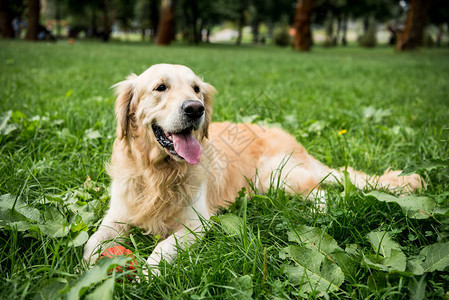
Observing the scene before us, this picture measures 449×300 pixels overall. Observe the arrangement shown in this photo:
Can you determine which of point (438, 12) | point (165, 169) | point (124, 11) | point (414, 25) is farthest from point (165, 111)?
point (124, 11)

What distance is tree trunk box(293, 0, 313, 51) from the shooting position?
1942 cm

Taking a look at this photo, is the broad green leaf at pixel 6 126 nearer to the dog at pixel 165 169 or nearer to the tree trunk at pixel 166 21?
the dog at pixel 165 169

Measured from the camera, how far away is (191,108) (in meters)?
1.92

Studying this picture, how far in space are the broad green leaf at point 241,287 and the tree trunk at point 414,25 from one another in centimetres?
2289

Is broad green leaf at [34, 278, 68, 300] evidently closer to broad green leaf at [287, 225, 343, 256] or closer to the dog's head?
the dog's head

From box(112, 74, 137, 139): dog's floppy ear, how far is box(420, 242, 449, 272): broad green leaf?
1.87 m

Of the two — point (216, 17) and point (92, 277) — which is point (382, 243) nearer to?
point (92, 277)

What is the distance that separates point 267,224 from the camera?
1.94 meters

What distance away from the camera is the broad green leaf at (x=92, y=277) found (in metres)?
1.14

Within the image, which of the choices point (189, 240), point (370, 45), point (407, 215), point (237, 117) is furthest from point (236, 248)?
point (370, 45)

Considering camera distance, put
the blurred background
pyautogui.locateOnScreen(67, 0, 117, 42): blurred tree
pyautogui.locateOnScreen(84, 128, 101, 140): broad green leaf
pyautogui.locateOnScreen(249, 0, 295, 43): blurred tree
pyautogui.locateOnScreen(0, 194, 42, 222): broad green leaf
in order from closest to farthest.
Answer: pyautogui.locateOnScreen(0, 194, 42, 222): broad green leaf → pyautogui.locateOnScreen(84, 128, 101, 140): broad green leaf → the blurred background → pyautogui.locateOnScreen(67, 0, 117, 42): blurred tree → pyautogui.locateOnScreen(249, 0, 295, 43): blurred tree

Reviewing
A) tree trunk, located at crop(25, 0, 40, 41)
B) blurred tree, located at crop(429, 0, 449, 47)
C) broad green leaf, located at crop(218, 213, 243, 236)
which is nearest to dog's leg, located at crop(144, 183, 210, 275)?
broad green leaf, located at crop(218, 213, 243, 236)

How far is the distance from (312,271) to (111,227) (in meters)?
1.15

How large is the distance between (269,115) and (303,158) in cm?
140
